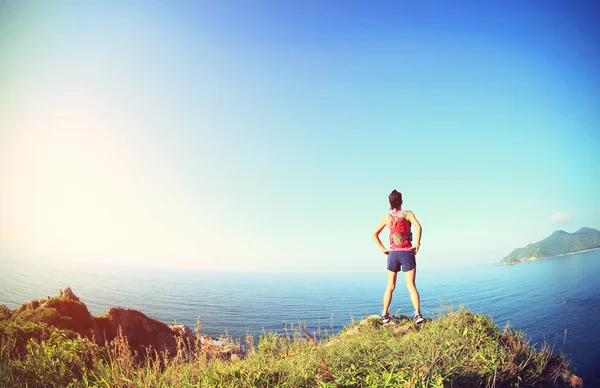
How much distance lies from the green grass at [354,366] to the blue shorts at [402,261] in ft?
4.87

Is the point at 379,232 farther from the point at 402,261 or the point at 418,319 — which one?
the point at 418,319

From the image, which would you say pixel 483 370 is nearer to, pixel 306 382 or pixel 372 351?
pixel 372 351

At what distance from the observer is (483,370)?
4.30 m

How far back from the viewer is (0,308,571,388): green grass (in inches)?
136

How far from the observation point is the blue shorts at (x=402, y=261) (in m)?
6.83

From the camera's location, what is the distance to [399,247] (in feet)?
23.1

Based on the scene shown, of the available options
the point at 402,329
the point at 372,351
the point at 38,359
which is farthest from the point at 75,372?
the point at 402,329

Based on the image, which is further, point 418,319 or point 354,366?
point 418,319

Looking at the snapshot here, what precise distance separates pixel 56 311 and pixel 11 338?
19.0ft

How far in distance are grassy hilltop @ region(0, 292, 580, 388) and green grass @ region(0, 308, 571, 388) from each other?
13mm

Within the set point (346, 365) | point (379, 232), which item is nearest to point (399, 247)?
point (379, 232)

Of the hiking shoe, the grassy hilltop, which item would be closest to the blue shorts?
the hiking shoe

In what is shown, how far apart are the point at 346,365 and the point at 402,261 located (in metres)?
3.76

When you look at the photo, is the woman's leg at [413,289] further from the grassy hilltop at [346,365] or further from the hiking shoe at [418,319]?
Result: the grassy hilltop at [346,365]
